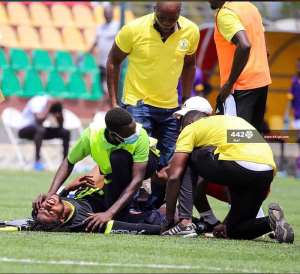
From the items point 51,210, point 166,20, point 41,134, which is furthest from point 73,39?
point 51,210

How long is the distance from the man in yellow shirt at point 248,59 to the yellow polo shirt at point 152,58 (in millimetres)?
1001

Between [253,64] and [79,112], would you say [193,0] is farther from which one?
[253,64]

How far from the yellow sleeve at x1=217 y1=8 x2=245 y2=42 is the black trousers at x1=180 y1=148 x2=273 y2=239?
4.46 feet

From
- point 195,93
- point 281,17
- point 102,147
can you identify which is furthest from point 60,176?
point 281,17

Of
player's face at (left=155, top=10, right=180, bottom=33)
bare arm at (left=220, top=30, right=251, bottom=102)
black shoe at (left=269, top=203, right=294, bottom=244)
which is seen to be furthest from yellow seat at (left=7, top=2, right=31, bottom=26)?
black shoe at (left=269, top=203, right=294, bottom=244)

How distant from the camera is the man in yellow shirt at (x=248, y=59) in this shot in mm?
10523

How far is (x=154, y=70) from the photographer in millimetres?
11719

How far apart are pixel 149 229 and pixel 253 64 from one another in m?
1.94

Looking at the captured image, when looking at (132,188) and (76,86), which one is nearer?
(132,188)

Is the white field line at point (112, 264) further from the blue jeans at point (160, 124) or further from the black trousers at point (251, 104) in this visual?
the blue jeans at point (160, 124)

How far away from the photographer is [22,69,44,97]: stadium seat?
25.3 m

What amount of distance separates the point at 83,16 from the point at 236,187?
19.4 meters

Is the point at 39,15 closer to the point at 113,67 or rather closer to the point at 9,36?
the point at 9,36

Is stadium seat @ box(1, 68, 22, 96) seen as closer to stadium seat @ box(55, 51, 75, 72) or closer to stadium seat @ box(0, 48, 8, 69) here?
stadium seat @ box(0, 48, 8, 69)
